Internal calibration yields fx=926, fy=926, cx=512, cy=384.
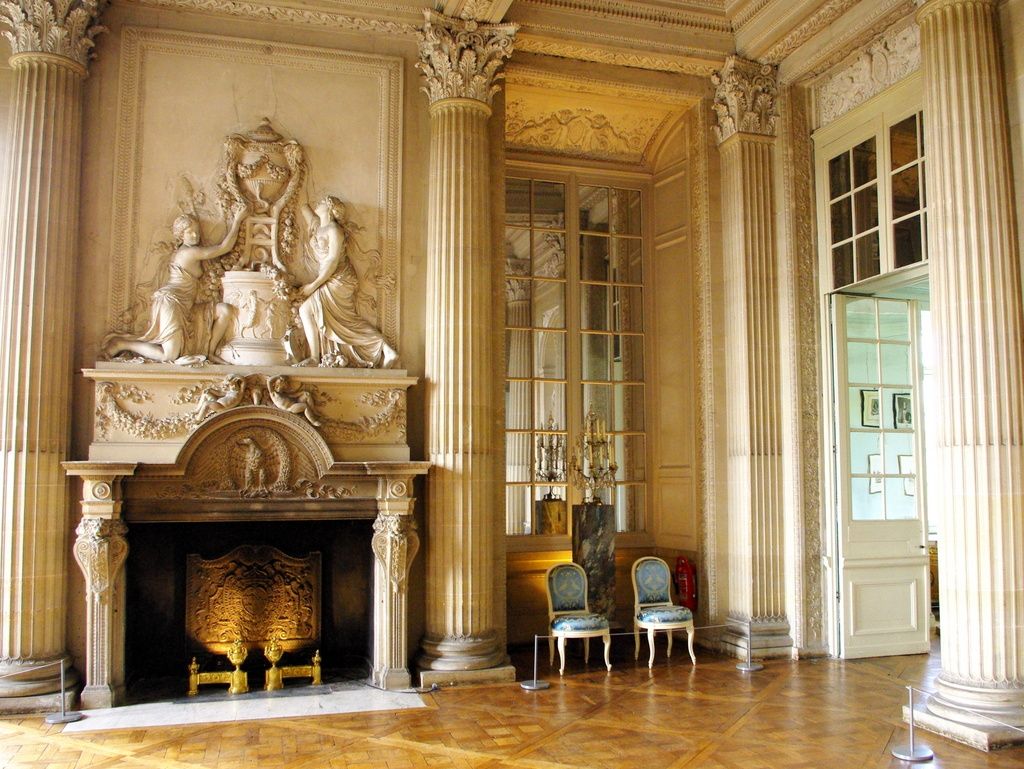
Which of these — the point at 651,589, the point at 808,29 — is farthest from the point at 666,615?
the point at 808,29

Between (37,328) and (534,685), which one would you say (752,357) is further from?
(37,328)

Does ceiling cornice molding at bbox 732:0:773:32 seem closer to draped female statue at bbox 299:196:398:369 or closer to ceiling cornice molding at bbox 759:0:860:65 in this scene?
ceiling cornice molding at bbox 759:0:860:65

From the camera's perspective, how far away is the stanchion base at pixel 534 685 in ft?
20.7

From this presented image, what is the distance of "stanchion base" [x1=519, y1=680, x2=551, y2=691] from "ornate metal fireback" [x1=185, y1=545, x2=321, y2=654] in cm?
157

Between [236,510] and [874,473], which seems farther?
[874,473]

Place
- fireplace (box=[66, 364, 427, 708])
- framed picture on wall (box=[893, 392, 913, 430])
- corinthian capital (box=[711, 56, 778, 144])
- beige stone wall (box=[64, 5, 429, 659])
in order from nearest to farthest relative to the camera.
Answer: fireplace (box=[66, 364, 427, 708])
beige stone wall (box=[64, 5, 429, 659])
framed picture on wall (box=[893, 392, 913, 430])
corinthian capital (box=[711, 56, 778, 144])

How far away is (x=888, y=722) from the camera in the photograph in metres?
5.44

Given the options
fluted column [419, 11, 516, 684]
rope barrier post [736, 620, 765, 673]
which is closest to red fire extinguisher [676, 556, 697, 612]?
rope barrier post [736, 620, 765, 673]

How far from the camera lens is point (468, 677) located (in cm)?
643

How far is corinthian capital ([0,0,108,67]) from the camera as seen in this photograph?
615 centimetres

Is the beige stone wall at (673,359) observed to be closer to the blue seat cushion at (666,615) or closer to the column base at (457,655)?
the blue seat cushion at (666,615)

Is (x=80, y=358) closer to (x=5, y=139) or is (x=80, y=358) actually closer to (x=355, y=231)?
(x=5, y=139)

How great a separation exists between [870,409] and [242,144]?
5.24 meters

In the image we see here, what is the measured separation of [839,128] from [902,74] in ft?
2.54
